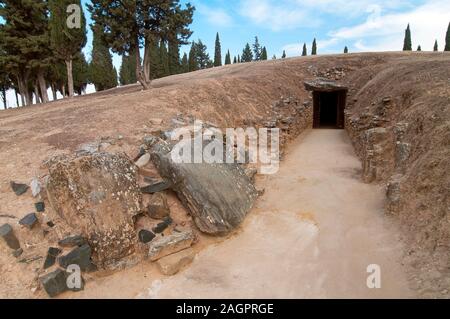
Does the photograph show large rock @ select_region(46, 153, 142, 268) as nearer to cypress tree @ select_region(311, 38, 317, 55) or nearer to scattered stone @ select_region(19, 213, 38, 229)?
scattered stone @ select_region(19, 213, 38, 229)

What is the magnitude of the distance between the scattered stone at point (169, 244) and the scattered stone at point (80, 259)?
4.07 feet

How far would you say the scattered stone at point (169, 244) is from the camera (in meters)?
6.28

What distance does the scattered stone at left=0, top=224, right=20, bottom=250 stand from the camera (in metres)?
5.99

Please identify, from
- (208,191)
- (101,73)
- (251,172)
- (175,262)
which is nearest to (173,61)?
(101,73)

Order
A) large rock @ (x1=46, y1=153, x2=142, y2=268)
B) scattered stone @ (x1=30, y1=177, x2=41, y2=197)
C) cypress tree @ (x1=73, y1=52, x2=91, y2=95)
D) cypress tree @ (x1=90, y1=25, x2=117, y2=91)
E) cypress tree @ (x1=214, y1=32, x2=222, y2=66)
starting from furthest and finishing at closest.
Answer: cypress tree @ (x1=214, y1=32, x2=222, y2=66)
cypress tree @ (x1=90, y1=25, x2=117, y2=91)
cypress tree @ (x1=73, y1=52, x2=91, y2=95)
scattered stone @ (x1=30, y1=177, x2=41, y2=197)
large rock @ (x1=46, y1=153, x2=142, y2=268)

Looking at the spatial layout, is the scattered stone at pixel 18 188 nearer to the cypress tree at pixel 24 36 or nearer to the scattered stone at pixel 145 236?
the scattered stone at pixel 145 236

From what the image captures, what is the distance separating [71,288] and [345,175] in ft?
28.4

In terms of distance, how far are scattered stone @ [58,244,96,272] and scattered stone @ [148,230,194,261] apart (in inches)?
48.8

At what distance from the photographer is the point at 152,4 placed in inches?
712

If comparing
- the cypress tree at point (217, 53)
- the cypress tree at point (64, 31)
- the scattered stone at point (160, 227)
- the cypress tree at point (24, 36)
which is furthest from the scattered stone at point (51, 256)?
the cypress tree at point (217, 53)

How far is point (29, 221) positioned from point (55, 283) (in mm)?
1694

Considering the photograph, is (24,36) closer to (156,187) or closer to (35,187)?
(35,187)

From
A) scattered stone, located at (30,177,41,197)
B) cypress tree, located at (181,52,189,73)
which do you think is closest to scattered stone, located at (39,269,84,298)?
scattered stone, located at (30,177,41,197)

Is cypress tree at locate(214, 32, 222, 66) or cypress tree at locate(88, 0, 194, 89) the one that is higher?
cypress tree at locate(214, 32, 222, 66)
